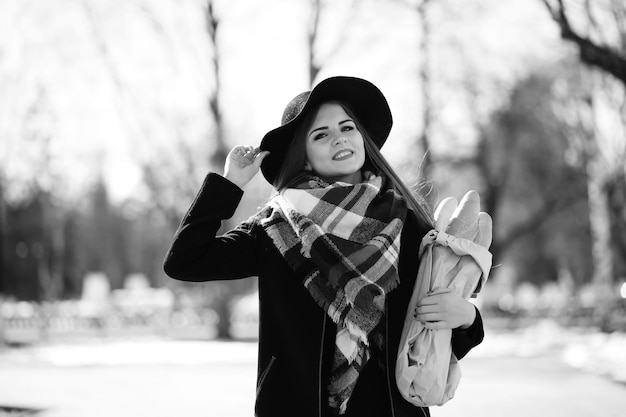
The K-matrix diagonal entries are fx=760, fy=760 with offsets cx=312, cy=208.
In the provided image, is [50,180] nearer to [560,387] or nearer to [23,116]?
[23,116]

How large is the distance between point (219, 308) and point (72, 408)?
10751 mm

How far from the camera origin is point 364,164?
2639 millimetres

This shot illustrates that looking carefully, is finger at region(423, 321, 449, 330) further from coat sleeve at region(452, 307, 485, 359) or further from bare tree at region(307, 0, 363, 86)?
bare tree at region(307, 0, 363, 86)

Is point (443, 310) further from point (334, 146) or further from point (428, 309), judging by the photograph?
point (334, 146)

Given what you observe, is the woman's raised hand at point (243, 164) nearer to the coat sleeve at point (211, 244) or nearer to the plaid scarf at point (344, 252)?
the coat sleeve at point (211, 244)

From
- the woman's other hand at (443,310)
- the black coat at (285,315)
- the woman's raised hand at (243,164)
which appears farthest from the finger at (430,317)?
the woman's raised hand at (243,164)

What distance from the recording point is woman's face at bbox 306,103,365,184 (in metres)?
2.50

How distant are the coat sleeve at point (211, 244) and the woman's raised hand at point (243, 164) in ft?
0.20

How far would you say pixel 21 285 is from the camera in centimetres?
3953

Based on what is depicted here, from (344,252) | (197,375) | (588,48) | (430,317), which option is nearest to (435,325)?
(430,317)

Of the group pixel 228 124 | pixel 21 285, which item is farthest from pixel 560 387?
pixel 21 285

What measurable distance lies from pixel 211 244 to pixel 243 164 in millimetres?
339

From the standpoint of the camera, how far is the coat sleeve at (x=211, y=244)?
2326mm

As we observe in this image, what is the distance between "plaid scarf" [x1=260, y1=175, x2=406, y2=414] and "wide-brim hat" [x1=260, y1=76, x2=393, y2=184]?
0.92 ft
